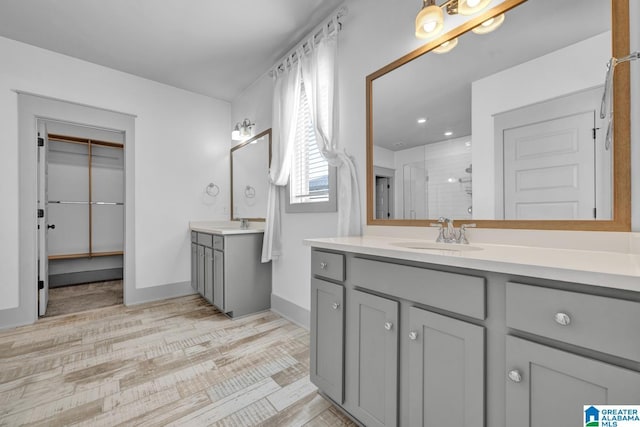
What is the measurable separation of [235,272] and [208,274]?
0.48 meters

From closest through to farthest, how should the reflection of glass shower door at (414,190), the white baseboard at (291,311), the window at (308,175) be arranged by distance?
the reflection of glass shower door at (414,190) < the window at (308,175) < the white baseboard at (291,311)

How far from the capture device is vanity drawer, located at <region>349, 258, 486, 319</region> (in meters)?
0.88

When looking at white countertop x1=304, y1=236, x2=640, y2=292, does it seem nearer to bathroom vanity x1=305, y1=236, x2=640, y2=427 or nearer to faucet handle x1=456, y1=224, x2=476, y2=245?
bathroom vanity x1=305, y1=236, x2=640, y2=427

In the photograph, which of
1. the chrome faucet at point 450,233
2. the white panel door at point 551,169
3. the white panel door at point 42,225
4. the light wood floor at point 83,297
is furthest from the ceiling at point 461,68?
the light wood floor at point 83,297

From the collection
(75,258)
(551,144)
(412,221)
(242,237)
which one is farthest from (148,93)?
(551,144)

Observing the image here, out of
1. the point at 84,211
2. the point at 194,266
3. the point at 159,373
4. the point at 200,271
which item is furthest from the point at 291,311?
the point at 84,211

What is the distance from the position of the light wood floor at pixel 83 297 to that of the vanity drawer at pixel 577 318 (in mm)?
4045

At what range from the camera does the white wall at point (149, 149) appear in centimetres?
259

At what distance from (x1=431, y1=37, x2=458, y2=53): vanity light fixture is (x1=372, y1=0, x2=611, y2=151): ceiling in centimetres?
3

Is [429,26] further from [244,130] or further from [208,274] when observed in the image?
[208,274]

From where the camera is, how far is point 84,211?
429 centimetres

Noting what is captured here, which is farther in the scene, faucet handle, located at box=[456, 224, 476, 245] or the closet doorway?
the closet doorway

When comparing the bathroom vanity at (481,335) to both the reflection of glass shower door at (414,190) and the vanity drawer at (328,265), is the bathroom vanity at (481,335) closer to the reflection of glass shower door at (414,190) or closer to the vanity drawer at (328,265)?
the vanity drawer at (328,265)

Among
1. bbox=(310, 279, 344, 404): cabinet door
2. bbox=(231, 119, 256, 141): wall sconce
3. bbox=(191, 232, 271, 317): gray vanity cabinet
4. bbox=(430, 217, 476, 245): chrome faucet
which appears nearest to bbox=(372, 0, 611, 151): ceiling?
bbox=(430, 217, 476, 245): chrome faucet
